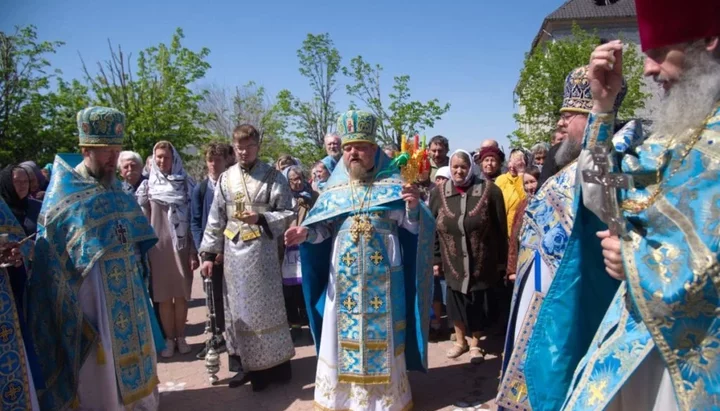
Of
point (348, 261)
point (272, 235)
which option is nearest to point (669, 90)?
point (348, 261)

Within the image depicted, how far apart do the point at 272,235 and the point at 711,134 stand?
3768 mm

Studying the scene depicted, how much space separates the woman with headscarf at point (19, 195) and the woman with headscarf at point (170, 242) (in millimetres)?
1098

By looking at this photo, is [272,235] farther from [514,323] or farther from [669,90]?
[669,90]

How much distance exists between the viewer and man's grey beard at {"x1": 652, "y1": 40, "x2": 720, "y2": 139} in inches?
64.6

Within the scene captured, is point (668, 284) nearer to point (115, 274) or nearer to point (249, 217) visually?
point (249, 217)

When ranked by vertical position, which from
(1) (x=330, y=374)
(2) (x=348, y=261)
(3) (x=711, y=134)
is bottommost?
(1) (x=330, y=374)

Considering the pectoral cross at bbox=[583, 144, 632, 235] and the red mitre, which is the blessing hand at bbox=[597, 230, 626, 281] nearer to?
the pectoral cross at bbox=[583, 144, 632, 235]

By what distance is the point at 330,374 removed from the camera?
423 centimetres

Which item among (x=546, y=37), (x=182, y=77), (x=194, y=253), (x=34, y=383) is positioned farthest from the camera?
(x=546, y=37)

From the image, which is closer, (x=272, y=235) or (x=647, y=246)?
(x=647, y=246)

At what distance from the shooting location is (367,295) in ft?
13.7

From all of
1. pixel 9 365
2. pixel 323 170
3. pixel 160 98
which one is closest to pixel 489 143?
pixel 323 170

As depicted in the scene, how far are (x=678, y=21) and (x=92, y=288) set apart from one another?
402 cm

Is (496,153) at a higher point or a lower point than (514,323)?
higher
